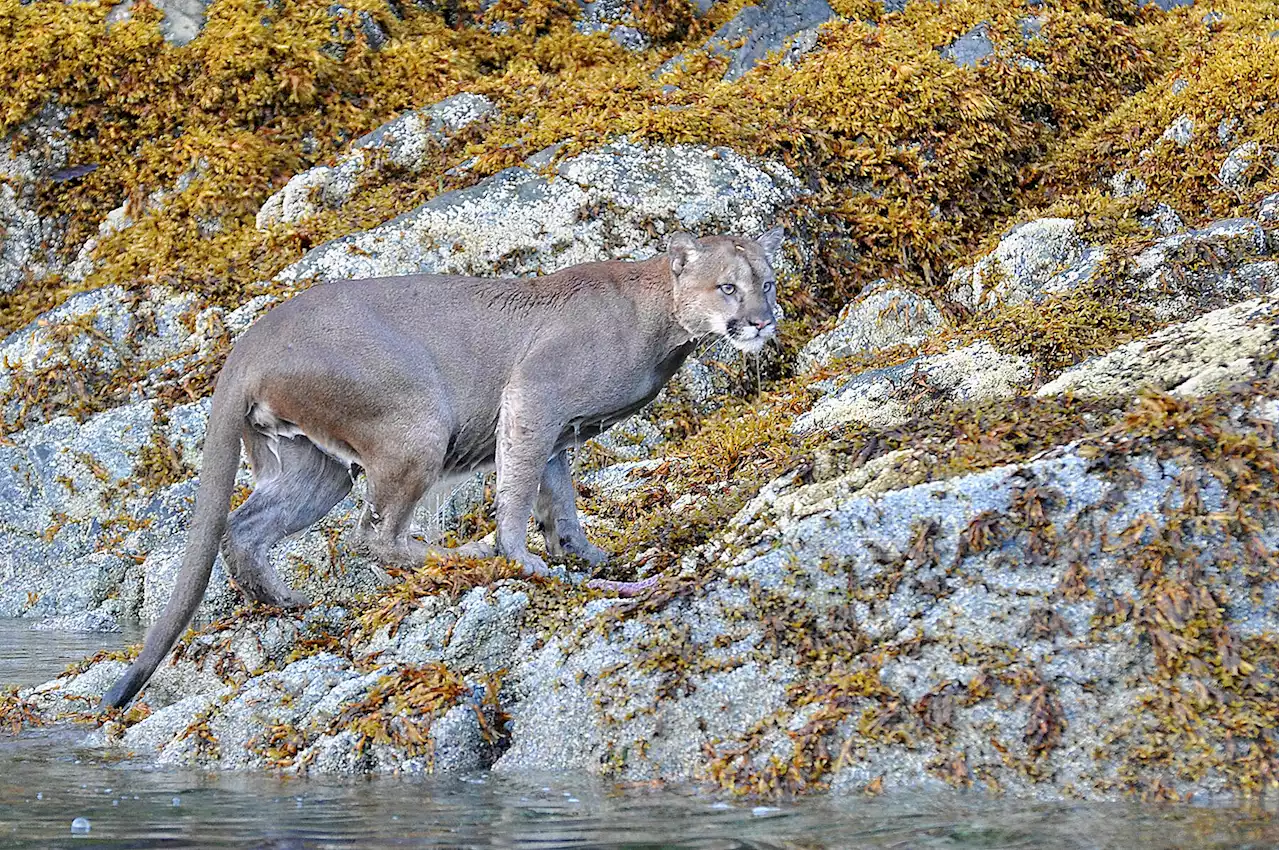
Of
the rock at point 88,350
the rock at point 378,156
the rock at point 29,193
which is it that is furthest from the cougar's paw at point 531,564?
the rock at point 29,193

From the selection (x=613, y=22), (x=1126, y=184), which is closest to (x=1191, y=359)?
(x=1126, y=184)

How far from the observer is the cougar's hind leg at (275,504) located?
9.00m

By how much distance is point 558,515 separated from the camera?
9398 millimetres

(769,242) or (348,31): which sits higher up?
(348,31)

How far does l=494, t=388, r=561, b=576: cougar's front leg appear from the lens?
895 centimetres

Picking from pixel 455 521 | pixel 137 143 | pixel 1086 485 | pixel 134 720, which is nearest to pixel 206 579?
pixel 134 720

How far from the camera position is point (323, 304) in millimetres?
9062

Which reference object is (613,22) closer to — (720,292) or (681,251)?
(681,251)

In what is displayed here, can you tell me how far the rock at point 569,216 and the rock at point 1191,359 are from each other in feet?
18.4

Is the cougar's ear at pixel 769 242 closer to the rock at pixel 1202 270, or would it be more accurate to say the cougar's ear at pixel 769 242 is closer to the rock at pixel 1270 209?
the rock at pixel 1202 270

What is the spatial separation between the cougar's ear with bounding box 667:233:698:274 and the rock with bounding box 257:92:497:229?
18.7 ft

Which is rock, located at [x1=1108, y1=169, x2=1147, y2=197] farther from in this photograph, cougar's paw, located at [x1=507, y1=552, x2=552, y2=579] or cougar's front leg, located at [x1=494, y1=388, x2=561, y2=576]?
cougar's paw, located at [x1=507, y1=552, x2=552, y2=579]

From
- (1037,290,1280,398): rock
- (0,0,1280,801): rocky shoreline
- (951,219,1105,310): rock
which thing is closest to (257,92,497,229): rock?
(0,0,1280,801): rocky shoreline

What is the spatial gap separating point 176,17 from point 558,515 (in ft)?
30.7
